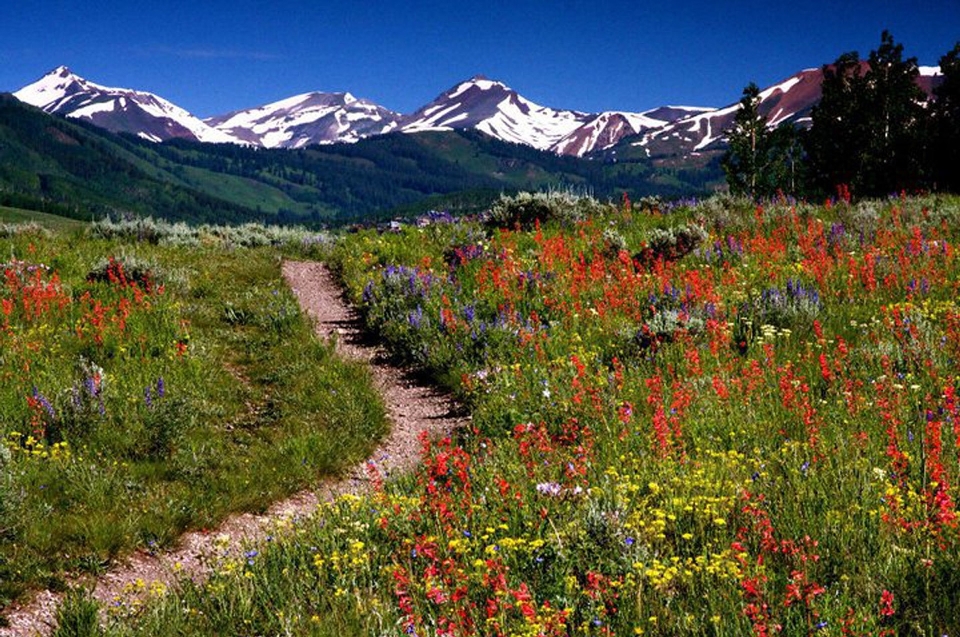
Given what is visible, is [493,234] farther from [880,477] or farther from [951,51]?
[951,51]

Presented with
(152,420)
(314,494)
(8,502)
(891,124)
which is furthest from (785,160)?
(8,502)

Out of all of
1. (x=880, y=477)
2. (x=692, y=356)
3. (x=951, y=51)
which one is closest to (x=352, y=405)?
(x=692, y=356)

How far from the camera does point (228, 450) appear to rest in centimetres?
720

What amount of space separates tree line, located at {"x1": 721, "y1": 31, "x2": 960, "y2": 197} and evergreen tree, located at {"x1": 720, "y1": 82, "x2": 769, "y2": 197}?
6 centimetres

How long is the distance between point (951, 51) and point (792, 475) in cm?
4851

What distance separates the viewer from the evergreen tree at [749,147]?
40.4 m

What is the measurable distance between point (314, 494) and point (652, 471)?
3.25 meters

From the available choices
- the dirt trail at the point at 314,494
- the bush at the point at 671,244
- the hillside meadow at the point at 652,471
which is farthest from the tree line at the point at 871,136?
the dirt trail at the point at 314,494

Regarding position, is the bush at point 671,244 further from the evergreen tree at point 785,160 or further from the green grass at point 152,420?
the evergreen tree at point 785,160

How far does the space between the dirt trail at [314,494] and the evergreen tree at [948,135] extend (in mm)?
42082

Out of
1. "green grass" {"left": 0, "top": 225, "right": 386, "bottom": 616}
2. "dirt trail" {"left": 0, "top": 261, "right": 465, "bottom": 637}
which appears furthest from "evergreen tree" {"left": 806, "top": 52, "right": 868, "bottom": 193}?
"green grass" {"left": 0, "top": 225, "right": 386, "bottom": 616}

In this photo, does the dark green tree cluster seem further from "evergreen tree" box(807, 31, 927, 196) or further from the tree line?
"evergreen tree" box(807, 31, 927, 196)

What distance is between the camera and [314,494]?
21.5ft

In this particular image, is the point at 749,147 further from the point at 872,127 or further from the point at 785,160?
the point at 872,127
